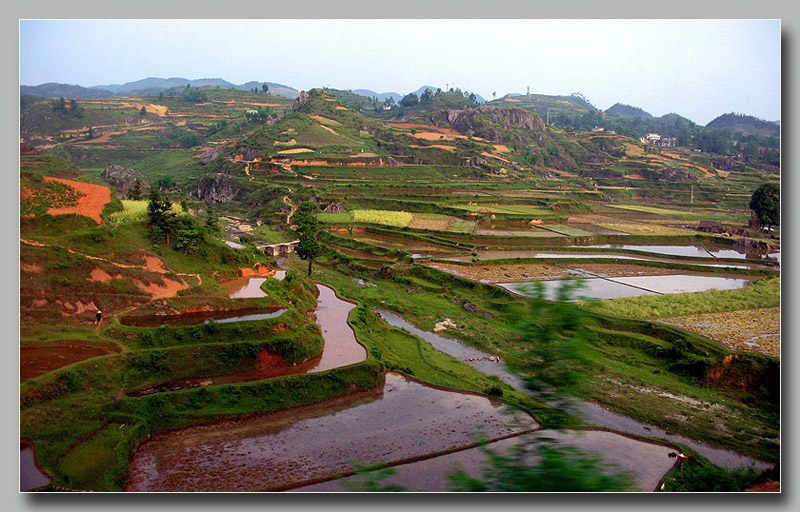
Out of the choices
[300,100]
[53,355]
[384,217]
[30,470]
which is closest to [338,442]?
[30,470]

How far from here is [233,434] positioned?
1162cm

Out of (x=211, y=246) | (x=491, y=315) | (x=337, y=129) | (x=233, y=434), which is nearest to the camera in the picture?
(x=233, y=434)

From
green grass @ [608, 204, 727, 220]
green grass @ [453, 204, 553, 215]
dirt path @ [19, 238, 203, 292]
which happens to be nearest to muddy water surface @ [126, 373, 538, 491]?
dirt path @ [19, 238, 203, 292]

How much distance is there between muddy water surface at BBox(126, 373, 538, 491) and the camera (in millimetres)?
9812

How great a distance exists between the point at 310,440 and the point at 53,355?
6166mm

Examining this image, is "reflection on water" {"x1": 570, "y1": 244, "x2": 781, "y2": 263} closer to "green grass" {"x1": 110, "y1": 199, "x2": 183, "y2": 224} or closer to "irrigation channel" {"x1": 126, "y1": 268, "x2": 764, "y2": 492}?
"irrigation channel" {"x1": 126, "y1": 268, "x2": 764, "y2": 492}

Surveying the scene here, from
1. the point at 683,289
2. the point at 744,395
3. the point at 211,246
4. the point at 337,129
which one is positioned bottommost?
the point at 744,395

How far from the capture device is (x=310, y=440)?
37.5ft

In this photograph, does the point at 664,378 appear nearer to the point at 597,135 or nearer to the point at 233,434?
the point at 233,434

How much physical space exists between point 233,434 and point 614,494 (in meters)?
9.18

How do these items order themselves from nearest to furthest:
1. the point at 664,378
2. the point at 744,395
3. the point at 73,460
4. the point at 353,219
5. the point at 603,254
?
the point at 73,460 → the point at 744,395 → the point at 664,378 → the point at 603,254 → the point at 353,219

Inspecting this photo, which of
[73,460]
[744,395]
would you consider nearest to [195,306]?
[73,460]

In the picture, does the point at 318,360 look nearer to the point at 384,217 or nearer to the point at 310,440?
the point at 310,440

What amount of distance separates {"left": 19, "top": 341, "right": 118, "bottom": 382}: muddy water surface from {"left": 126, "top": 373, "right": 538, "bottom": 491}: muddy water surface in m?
2.74
